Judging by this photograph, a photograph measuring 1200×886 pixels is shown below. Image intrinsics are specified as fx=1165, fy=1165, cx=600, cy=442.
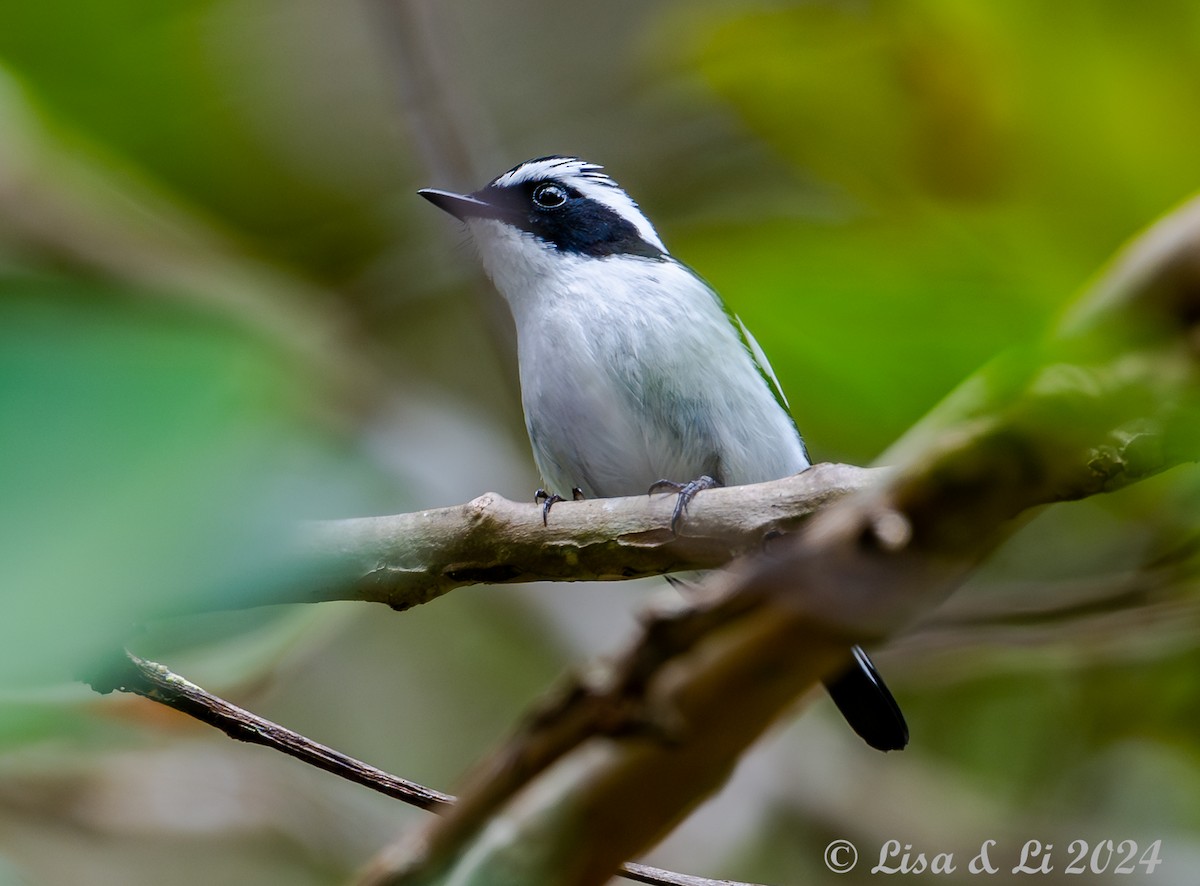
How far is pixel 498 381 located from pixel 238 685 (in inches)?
157

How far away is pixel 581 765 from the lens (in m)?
0.71

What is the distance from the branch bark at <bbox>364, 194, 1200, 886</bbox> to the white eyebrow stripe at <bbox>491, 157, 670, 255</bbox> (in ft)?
12.4

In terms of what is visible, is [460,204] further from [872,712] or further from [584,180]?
[872,712]

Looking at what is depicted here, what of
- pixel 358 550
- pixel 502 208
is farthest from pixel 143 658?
pixel 502 208

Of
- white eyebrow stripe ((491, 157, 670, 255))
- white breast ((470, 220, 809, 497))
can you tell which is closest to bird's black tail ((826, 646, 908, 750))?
white breast ((470, 220, 809, 497))

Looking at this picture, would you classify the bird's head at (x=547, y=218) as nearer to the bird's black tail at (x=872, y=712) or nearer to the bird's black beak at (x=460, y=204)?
the bird's black beak at (x=460, y=204)

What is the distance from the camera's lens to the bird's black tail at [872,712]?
3.73m

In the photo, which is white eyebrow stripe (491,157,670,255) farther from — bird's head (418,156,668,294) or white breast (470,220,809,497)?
white breast (470,220,809,497)

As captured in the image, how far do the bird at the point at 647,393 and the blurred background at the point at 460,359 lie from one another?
16.9 inches

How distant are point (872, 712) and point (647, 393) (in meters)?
1.26

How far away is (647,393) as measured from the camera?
3662mm

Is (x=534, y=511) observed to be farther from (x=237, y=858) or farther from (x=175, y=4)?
(x=237, y=858)

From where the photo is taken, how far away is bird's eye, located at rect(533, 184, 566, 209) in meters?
4.38

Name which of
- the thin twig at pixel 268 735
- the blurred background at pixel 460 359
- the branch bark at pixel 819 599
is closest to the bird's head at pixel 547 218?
the blurred background at pixel 460 359
